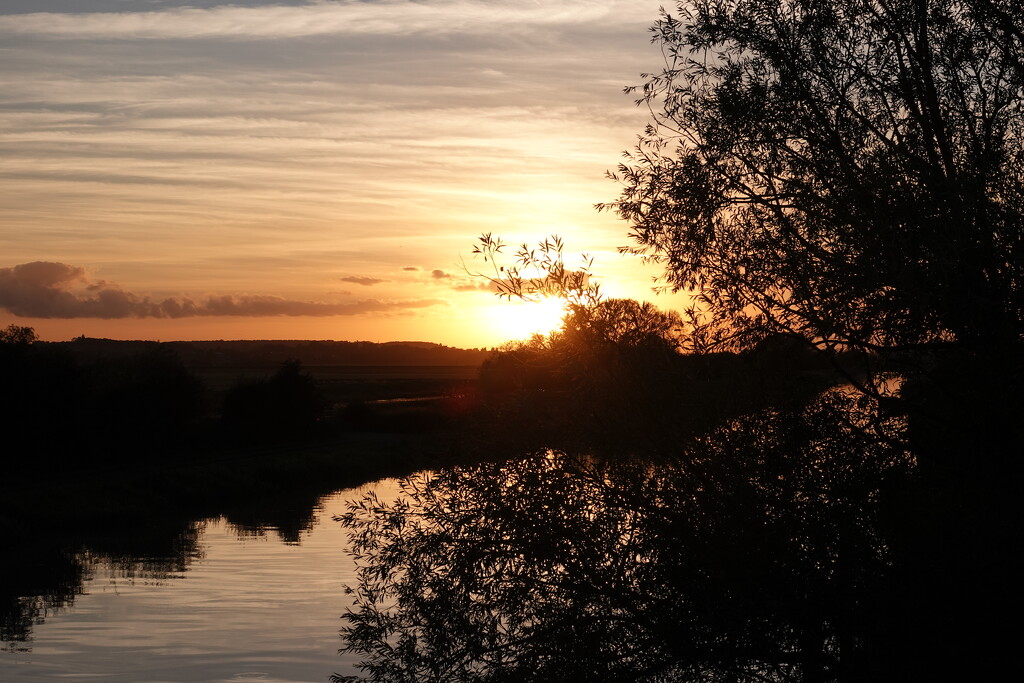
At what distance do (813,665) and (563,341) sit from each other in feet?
11.8

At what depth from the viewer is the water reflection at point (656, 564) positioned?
848cm

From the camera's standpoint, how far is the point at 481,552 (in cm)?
970

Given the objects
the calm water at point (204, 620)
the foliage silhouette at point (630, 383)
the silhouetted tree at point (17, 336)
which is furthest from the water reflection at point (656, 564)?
the silhouetted tree at point (17, 336)

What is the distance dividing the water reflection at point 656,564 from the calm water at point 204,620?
9209 millimetres

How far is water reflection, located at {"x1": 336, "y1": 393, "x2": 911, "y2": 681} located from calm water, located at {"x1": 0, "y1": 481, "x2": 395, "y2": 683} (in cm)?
921

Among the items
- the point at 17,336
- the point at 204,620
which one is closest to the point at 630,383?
the point at 204,620

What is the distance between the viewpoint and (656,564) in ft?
29.7

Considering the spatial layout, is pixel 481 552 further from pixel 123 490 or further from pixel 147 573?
pixel 123 490

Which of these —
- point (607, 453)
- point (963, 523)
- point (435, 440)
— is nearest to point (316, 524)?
point (435, 440)

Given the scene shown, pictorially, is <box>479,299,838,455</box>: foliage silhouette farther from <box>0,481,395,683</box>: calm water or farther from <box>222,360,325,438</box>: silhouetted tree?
<box>222,360,325,438</box>: silhouetted tree

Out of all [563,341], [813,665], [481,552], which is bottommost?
[813,665]

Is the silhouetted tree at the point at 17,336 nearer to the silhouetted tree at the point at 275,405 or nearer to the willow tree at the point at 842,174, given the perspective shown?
the silhouetted tree at the point at 275,405

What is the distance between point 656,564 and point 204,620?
53.4ft

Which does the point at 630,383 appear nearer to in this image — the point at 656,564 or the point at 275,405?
the point at 656,564
